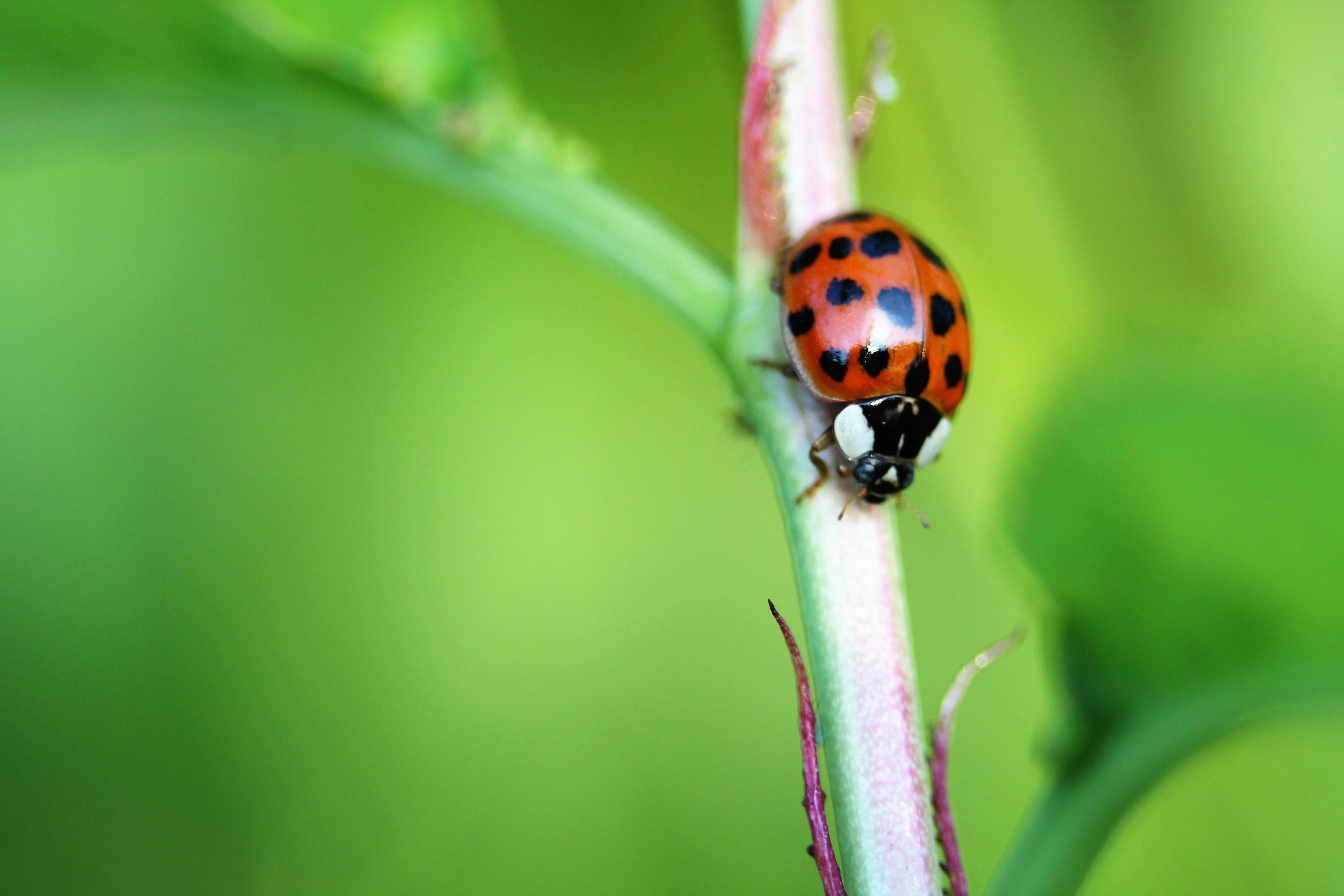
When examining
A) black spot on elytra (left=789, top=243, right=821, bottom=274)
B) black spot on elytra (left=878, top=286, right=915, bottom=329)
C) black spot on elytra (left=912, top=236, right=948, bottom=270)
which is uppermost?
black spot on elytra (left=912, top=236, right=948, bottom=270)

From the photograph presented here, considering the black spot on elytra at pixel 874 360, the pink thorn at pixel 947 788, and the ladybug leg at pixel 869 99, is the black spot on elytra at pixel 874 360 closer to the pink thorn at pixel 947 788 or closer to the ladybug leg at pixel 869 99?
the ladybug leg at pixel 869 99

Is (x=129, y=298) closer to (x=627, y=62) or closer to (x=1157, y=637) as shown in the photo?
(x=627, y=62)

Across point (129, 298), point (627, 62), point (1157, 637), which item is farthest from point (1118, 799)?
point (129, 298)

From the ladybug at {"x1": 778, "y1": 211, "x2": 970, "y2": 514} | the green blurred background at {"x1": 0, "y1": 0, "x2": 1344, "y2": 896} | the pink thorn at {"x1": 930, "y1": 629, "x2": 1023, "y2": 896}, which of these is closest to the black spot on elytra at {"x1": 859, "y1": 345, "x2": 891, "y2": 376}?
the ladybug at {"x1": 778, "y1": 211, "x2": 970, "y2": 514}

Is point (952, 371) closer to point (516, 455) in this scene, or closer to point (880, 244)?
point (880, 244)

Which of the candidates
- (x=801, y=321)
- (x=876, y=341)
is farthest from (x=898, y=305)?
(x=801, y=321)

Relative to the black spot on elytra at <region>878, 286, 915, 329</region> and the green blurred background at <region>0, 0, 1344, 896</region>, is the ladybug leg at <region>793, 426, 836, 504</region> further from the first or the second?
the green blurred background at <region>0, 0, 1344, 896</region>
